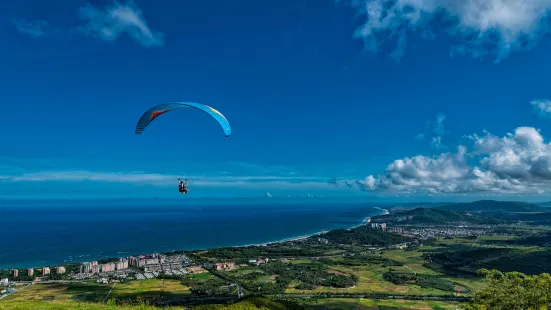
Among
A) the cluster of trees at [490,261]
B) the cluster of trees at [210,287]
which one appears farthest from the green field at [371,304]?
the cluster of trees at [490,261]

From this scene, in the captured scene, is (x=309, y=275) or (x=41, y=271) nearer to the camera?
(x=41, y=271)

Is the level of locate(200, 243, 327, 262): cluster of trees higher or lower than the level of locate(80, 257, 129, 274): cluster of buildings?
lower

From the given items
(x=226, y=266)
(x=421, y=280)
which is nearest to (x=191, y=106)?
(x=226, y=266)

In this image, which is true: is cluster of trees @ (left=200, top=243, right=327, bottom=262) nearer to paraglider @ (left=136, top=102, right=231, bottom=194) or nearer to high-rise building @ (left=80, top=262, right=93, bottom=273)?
high-rise building @ (left=80, top=262, right=93, bottom=273)

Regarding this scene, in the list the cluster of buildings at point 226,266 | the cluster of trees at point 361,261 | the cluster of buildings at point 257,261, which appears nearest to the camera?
the cluster of buildings at point 226,266

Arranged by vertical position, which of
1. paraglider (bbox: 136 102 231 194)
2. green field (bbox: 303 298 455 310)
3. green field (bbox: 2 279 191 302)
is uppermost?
paraglider (bbox: 136 102 231 194)

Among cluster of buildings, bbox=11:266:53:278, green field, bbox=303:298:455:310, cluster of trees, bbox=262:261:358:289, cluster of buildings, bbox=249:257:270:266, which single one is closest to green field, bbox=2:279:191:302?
cluster of buildings, bbox=11:266:53:278

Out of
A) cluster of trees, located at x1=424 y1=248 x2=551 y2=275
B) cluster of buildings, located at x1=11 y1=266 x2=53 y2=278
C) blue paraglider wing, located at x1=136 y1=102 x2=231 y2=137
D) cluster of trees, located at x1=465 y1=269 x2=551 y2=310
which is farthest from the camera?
cluster of trees, located at x1=424 y1=248 x2=551 y2=275

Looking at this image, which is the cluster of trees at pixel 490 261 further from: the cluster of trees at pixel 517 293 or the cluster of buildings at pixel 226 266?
the cluster of trees at pixel 517 293

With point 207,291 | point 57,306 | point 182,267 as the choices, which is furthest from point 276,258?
point 57,306

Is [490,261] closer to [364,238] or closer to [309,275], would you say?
[364,238]
